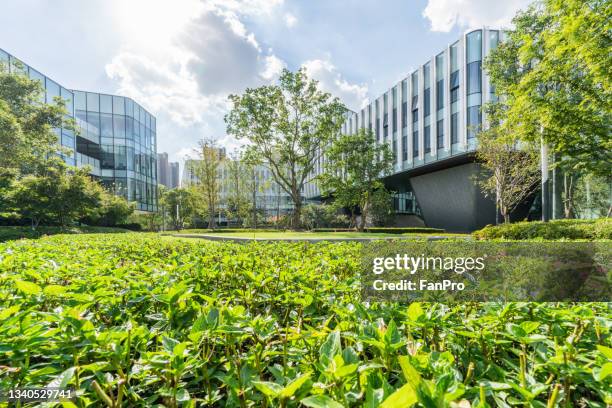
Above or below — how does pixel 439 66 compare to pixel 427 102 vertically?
above

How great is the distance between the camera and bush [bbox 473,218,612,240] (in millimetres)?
9148

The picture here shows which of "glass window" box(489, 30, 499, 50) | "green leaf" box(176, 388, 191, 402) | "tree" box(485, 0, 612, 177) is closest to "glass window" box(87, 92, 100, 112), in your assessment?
"glass window" box(489, 30, 499, 50)

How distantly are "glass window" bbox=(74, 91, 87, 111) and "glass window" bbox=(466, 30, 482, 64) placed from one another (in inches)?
1530

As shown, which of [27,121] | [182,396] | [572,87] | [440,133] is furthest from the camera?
[440,133]

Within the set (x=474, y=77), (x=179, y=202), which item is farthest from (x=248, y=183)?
(x=474, y=77)

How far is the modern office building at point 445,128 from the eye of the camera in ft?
74.3

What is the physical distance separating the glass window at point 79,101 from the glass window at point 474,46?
128 feet

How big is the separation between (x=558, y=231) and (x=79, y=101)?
141 feet

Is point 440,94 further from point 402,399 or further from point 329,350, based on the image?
point 402,399

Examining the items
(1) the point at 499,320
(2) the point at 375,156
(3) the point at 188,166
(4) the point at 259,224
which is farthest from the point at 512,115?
(4) the point at 259,224

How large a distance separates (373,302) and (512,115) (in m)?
11.3

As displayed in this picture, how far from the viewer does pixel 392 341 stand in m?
0.95

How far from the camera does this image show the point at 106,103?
34.7 metres

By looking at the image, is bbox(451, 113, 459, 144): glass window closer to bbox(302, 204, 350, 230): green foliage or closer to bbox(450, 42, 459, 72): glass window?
bbox(450, 42, 459, 72): glass window
